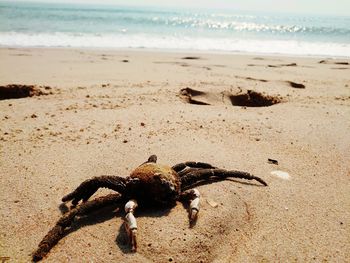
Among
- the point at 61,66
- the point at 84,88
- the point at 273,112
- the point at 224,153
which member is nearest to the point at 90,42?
the point at 61,66

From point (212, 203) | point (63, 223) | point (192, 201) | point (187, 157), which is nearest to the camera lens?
point (63, 223)

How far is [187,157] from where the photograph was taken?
3758mm

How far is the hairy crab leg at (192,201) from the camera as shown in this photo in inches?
101

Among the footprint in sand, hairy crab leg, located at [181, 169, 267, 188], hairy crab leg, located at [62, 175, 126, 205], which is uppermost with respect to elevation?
hairy crab leg, located at [62, 175, 126, 205]

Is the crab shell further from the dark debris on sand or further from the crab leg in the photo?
the dark debris on sand

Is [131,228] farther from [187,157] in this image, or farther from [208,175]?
[187,157]

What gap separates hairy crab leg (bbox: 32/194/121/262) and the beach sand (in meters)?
0.07

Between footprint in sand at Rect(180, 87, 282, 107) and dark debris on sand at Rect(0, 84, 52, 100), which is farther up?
dark debris on sand at Rect(0, 84, 52, 100)

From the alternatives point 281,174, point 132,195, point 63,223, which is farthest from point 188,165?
point 63,223

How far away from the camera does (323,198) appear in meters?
3.10

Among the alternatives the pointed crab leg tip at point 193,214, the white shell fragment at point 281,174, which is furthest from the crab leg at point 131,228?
the white shell fragment at point 281,174

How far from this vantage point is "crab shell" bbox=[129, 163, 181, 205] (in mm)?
2592

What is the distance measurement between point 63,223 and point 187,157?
1.63m

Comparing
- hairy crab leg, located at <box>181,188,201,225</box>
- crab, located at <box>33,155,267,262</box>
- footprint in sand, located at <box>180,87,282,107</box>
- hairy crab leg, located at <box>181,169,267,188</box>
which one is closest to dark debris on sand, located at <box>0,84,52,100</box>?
footprint in sand, located at <box>180,87,282,107</box>
